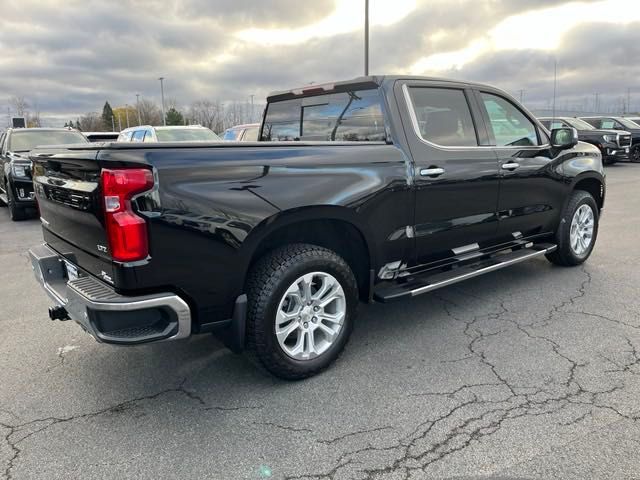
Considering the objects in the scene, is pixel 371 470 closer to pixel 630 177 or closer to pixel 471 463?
pixel 471 463

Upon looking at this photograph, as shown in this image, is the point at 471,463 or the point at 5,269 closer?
the point at 471,463

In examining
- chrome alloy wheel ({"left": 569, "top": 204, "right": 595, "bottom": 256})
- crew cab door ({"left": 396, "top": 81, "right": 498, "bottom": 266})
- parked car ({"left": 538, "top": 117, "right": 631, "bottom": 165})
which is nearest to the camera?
crew cab door ({"left": 396, "top": 81, "right": 498, "bottom": 266})

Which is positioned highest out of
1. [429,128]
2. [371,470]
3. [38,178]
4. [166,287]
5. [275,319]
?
[429,128]

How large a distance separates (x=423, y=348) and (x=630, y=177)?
14.6 m

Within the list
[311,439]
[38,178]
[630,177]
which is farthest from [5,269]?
[630,177]

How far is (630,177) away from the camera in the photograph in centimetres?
1515

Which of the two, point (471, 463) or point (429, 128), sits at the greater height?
point (429, 128)

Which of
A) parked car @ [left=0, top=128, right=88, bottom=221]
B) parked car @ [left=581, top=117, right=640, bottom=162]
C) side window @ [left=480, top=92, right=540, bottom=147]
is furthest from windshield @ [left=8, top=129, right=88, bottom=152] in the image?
parked car @ [left=581, top=117, right=640, bottom=162]

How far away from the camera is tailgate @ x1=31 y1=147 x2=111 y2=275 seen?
2.59 meters

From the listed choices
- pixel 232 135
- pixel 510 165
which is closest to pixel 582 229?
pixel 510 165

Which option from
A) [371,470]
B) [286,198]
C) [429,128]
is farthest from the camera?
[429,128]

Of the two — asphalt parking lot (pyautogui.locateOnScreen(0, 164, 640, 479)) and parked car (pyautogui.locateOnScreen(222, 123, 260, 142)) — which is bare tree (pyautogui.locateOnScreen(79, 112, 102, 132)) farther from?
asphalt parking lot (pyautogui.locateOnScreen(0, 164, 640, 479))

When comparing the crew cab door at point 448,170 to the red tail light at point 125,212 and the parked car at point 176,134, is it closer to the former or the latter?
the red tail light at point 125,212

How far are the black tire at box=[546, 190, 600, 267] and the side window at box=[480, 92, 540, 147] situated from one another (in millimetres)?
868
